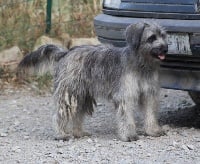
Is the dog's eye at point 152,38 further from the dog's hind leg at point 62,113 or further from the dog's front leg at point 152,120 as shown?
the dog's hind leg at point 62,113

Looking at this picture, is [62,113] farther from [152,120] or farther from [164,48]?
[164,48]

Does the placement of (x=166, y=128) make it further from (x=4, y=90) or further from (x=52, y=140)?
(x=4, y=90)

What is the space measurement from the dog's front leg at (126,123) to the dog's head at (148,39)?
1.79ft

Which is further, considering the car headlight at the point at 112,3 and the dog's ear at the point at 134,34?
the car headlight at the point at 112,3

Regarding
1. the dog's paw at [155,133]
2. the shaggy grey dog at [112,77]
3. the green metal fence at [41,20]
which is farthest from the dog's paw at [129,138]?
the green metal fence at [41,20]

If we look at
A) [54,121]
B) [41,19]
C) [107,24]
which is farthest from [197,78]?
[41,19]

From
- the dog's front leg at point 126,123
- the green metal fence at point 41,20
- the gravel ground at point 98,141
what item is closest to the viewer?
the gravel ground at point 98,141

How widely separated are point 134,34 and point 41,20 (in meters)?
5.04

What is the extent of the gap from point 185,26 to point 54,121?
1.74 m

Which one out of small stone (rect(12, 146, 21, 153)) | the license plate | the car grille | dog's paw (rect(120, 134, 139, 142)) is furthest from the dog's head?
small stone (rect(12, 146, 21, 153))

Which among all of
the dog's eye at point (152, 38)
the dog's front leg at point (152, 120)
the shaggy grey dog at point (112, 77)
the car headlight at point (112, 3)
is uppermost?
the car headlight at point (112, 3)

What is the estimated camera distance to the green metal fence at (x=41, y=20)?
36.8 feet

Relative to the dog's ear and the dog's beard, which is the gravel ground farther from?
the dog's ear

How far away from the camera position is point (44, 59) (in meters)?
7.50
